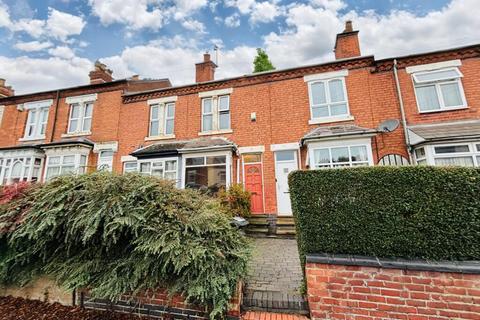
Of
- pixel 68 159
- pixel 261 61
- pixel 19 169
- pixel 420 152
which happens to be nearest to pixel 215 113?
pixel 261 61

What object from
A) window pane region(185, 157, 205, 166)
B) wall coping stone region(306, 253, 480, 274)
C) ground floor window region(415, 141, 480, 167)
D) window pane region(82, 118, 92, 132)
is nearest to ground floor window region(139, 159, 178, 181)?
window pane region(185, 157, 205, 166)

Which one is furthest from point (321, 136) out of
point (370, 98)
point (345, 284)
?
point (345, 284)

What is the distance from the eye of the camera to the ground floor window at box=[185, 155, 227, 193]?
9.66 meters

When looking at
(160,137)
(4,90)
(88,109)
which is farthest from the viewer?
(4,90)

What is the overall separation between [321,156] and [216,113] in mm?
5772

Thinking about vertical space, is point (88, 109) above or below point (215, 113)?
above

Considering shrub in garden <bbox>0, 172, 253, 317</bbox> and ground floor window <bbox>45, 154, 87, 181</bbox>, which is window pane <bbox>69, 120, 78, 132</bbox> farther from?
shrub in garden <bbox>0, 172, 253, 317</bbox>

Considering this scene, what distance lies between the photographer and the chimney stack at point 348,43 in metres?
9.96

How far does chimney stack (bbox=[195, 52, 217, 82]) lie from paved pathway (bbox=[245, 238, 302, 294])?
9.92 meters

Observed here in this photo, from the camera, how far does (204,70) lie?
39.8 ft

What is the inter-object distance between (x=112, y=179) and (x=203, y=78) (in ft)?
33.6

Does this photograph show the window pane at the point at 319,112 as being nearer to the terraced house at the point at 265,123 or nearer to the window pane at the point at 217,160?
the terraced house at the point at 265,123

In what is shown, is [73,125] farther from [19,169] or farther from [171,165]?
[171,165]

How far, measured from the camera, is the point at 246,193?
8.79m
